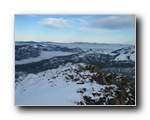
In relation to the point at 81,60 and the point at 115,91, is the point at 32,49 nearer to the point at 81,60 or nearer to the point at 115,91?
the point at 81,60

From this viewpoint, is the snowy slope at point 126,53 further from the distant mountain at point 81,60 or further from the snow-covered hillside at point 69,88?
the snow-covered hillside at point 69,88

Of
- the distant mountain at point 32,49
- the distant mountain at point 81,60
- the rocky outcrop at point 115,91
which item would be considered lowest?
the rocky outcrop at point 115,91

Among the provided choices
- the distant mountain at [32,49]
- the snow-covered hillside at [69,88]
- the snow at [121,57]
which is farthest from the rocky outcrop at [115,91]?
the distant mountain at [32,49]

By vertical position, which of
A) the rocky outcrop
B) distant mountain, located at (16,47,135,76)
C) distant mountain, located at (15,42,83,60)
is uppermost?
distant mountain, located at (15,42,83,60)

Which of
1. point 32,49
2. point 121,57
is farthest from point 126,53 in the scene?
point 32,49

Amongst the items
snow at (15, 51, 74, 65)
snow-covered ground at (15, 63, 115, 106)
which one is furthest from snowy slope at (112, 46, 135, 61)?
snow at (15, 51, 74, 65)

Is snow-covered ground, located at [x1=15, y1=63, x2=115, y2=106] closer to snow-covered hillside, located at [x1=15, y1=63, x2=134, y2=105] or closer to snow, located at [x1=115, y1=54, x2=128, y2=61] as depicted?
snow-covered hillside, located at [x1=15, y1=63, x2=134, y2=105]

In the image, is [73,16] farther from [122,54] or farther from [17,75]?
[17,75]
